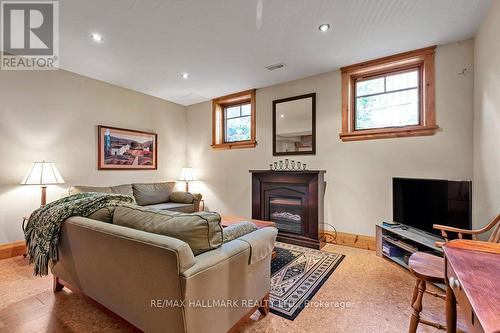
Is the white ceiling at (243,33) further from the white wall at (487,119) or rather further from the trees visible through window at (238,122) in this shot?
the trees visible through window at (238,122)

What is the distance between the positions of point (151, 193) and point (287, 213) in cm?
248

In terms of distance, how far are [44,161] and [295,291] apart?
3757mm

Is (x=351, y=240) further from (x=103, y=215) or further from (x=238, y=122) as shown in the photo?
(x=103, y=215)

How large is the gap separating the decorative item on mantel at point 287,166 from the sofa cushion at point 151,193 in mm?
2115

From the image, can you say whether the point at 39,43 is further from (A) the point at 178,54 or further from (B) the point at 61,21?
(A) the point at 178,54

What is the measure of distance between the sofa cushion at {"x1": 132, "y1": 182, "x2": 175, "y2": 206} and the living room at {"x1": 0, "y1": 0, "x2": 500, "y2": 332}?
0.04 metres

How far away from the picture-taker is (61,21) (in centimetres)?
234

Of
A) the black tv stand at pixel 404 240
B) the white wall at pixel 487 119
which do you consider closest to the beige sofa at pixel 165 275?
the black tv stand at pixel 404 240

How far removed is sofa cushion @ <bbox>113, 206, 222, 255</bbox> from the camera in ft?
4.21

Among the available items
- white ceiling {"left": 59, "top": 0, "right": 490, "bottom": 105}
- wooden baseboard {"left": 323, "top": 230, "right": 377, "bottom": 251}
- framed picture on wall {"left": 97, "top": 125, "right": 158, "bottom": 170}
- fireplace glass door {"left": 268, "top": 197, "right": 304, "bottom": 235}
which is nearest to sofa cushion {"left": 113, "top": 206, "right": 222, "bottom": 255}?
white ceiling {"left": 59, "top": 0, "right": 490, "bottom": 105}

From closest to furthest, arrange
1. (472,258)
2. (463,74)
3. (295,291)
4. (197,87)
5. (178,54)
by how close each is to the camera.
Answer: (472,258) < (295,291) < (463,74) < (178,54) < (197,87)

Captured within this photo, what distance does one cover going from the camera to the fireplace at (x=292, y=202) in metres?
3.39

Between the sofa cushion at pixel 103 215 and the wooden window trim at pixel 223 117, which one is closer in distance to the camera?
the sofa cushion at pixel 103 215

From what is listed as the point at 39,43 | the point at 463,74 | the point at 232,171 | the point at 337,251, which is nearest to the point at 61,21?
the point at 39,43
